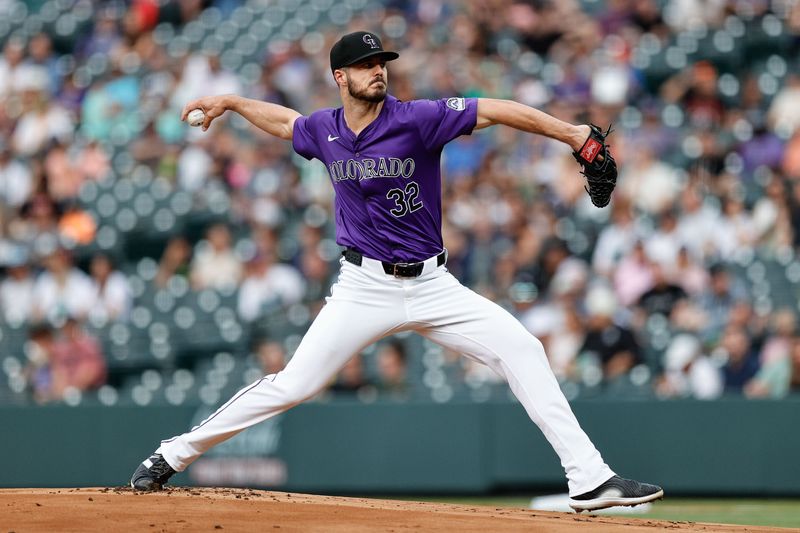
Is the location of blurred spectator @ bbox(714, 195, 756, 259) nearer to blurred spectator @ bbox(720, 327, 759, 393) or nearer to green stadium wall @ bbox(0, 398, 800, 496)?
blurred spectator @ bbox(720, 327, 759, 393)

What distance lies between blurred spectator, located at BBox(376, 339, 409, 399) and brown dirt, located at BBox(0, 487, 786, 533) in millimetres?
4339

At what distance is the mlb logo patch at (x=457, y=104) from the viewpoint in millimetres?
5914

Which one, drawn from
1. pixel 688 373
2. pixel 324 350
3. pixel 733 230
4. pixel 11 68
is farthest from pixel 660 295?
pixel 11 68

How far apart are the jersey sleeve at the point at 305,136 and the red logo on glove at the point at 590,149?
125 centimetres

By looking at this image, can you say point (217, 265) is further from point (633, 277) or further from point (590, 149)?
point (590, 149)

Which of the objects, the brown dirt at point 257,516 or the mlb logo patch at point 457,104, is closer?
the brown dirt at point 257,516

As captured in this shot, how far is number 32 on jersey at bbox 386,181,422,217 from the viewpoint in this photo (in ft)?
19.6

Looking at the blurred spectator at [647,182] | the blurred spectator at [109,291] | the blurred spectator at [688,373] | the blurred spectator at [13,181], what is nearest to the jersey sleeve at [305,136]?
the blurred spectator at [688,373]

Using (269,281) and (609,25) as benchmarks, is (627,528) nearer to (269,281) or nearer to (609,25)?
(269,281)

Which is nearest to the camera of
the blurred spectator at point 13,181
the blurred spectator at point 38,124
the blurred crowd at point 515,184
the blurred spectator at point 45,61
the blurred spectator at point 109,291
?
the blurred crowd at point 515,184

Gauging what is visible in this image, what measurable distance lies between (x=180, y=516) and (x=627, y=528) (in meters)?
1.95

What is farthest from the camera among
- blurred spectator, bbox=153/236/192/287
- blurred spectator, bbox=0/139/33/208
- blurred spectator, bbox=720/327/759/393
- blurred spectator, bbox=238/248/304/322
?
blurred spectator, bbox=0/139/33/208

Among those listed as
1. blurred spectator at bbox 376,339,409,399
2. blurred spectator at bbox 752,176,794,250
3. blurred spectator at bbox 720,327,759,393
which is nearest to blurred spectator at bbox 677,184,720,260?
blurred spectator at bbox 752,176,794,250

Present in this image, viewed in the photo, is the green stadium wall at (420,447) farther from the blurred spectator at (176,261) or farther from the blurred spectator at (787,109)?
the blurred spectator at (787,109)
